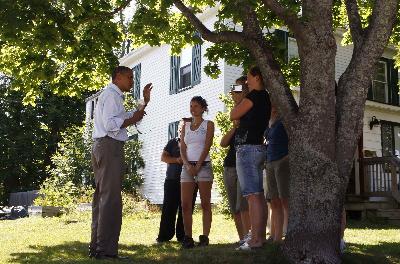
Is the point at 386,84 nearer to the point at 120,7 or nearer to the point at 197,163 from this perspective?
the point at 120,7

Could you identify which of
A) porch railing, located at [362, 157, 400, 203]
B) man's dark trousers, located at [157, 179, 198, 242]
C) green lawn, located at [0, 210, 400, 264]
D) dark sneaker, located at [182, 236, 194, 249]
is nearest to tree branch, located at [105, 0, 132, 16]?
man's dark trousers, located at [157, 179, 198, 242]

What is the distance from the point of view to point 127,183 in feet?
71.8

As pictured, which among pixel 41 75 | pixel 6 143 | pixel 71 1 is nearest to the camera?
pixel 71 1

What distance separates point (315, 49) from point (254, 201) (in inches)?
73.5

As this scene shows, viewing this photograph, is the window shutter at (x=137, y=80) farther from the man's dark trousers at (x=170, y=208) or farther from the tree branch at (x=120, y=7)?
the man's dark trousers at (x=170, y=208)

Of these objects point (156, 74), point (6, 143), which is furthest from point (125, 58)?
point (6, 143)

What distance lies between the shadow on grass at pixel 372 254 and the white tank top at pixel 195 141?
231cm

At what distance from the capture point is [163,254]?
667 cm

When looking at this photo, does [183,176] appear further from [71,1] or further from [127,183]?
[127,183]

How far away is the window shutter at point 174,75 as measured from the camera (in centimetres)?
2102

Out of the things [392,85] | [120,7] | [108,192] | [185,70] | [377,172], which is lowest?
[108,192]

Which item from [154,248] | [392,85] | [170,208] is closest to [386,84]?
[392,85]

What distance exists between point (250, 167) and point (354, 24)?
2237 mm

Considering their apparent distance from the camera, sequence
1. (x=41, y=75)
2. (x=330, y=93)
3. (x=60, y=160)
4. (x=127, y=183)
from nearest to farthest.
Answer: (x=330, y=93) < (x=41, y=75) < (x=127, y=183) < (x=60, y=160)
